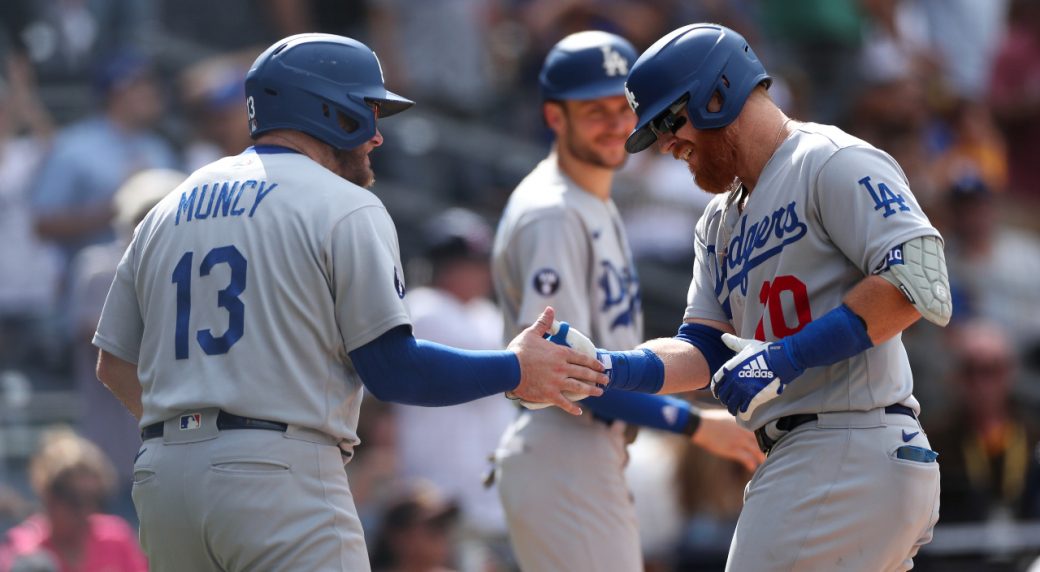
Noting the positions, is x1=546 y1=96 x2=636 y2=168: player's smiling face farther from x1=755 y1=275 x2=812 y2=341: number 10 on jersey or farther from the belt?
the belt

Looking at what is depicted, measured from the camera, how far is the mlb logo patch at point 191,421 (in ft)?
14.6

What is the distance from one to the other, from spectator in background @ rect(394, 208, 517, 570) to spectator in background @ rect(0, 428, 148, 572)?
176 centimetres

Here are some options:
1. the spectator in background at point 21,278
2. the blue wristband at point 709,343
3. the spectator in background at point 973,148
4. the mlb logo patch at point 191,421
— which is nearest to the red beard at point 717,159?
the blue wristband at point 709,343

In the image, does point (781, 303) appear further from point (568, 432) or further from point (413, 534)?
point (413, 534)

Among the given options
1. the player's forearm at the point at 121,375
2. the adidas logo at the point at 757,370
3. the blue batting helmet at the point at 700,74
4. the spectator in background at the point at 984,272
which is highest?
the blue batting helmet at the point at 700,74

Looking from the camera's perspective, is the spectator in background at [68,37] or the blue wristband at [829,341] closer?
the blue wristband at [829,341]

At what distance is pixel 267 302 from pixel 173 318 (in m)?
0.31

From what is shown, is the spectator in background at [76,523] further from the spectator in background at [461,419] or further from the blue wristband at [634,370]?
the blue wristband at [634,370]

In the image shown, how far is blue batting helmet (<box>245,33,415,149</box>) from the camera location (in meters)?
4.74

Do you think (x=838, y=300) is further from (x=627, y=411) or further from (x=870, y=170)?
(x=627, y=411)

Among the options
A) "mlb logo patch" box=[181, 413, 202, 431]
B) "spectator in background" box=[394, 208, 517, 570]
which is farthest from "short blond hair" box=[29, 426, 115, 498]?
"mlb logo patch" box=[181, 413, 202, 431]

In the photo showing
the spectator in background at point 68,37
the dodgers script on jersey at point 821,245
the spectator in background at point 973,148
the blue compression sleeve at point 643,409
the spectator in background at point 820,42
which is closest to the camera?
the dodgers script on jersey at point 821,245

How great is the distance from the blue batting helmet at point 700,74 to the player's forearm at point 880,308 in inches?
28.3

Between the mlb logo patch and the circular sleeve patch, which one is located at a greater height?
the circular sleeve patch
